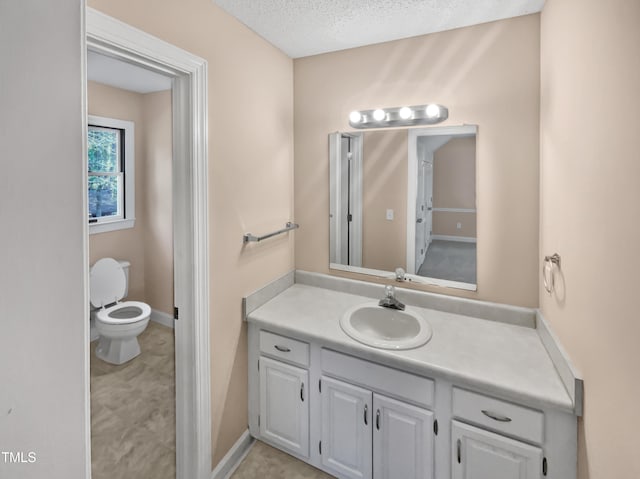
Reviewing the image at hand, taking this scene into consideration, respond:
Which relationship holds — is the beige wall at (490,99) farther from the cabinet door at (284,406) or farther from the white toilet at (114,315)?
the white toilet at (114,315)

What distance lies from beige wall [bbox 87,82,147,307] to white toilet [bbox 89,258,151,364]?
0.24m

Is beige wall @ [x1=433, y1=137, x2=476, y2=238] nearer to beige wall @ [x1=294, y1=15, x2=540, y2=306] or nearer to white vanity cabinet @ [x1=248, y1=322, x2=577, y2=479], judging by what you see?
beige wall @ [x1=294, y1=15, x2=540, y2=306]

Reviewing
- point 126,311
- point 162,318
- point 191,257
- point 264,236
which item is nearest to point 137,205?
point 126,311

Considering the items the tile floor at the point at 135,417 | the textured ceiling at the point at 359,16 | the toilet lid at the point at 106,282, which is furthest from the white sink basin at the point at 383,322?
the toilet lid at the point at 106,282

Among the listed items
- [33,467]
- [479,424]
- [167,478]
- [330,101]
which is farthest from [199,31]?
[167,478]

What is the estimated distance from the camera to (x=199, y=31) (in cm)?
151

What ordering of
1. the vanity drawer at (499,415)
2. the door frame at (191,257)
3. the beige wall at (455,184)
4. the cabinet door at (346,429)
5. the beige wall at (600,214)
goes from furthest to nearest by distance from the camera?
the beige wall at (455,184), the cabinet door at (346,429), the door frame at (191,257), the vanity drawer at (499,415), the beige wall at (600,214)

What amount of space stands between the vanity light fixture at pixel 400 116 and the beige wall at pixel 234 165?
514 millimetres

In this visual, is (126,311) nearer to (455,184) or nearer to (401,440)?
(401,440)

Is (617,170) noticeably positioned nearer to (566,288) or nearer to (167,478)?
(566,288)

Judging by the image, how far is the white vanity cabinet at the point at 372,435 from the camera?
4.84ft

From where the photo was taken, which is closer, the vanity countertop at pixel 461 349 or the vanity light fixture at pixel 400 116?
the vanity countertop at pixel 461 349

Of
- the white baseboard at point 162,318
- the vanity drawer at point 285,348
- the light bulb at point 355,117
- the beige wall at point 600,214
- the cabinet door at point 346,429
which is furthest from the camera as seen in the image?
the white baseboard at point 162,318

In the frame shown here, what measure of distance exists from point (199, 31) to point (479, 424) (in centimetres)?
209
